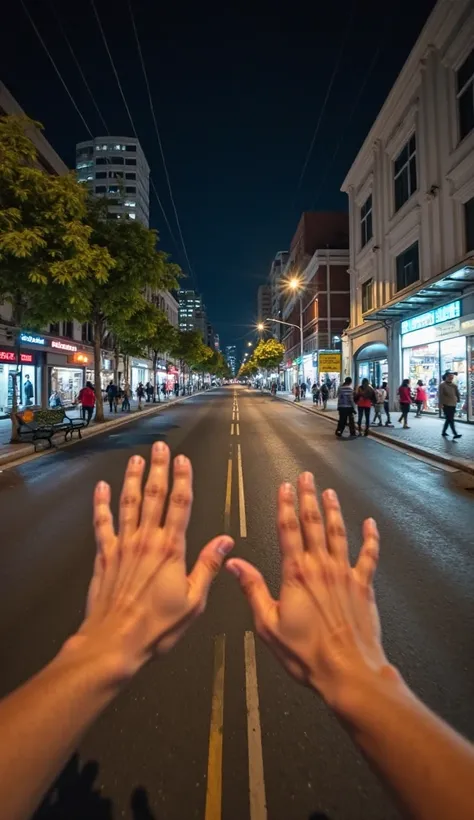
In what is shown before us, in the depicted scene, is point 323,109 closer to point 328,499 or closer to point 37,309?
point 37,309

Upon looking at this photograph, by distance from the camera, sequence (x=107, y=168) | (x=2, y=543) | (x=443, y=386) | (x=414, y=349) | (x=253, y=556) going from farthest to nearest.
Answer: (x=107, y=168) → (x=414, y=349) → (x=443, y=386) → (x=2, y=543) → (x=253, y=556)

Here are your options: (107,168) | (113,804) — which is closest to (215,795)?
(113,804)

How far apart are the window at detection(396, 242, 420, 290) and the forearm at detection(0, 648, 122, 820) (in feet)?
78.7

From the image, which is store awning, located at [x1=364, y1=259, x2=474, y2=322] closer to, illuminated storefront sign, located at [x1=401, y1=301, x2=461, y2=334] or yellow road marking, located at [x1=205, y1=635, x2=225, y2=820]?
illuminated storefront sign, located at [x1=401, y1=301, x2=461, y2=334]

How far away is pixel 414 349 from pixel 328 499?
23091 millimetres

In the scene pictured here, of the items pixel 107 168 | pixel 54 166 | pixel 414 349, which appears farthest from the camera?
pixel 107 168

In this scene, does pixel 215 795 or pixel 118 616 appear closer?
pixel 118 616

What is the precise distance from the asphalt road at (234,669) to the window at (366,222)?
27.4m

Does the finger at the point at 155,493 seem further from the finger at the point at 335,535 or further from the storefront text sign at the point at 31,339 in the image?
the storefront text sign at the point at 31,339

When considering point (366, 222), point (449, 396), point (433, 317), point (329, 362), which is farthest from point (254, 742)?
point (366, 222)

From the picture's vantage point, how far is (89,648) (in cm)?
158

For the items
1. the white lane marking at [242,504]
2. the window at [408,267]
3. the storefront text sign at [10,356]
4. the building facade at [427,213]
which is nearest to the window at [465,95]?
the building facade at [427,213]

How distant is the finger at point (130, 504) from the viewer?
6.02 feet

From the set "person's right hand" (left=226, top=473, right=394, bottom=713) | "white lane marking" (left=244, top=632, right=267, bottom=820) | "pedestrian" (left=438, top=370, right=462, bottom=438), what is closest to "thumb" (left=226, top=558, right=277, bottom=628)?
"person's right hand" (left=226, top=473, right=394, bottom=713)
